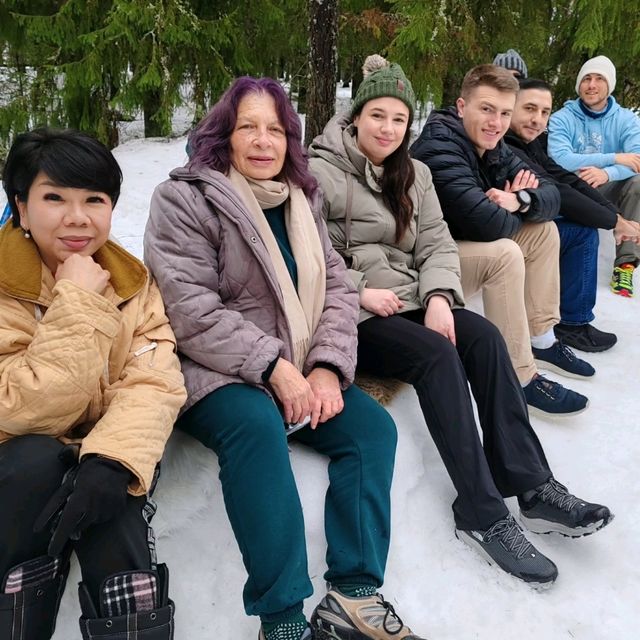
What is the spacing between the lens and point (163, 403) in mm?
1962

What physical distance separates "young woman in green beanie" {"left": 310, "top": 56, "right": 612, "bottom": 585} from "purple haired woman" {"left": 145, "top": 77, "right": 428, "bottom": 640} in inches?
11.8

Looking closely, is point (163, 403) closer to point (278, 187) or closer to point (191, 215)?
point (191, 215)

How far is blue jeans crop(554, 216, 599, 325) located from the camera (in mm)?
4445

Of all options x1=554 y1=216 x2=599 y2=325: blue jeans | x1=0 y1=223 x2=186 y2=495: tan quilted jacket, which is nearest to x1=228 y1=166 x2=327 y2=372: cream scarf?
x1=0 y1=223 x2=186 y2=495: tan quilted jacket

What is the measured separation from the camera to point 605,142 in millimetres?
5426

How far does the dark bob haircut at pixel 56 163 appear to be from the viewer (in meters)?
1.90

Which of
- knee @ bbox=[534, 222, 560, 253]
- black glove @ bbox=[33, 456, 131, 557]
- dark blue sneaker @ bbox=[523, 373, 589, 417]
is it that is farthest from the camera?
knee @ bbox=[534, 222, 560, 253]

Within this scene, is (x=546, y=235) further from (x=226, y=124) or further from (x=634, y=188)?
(x=226, y=124)

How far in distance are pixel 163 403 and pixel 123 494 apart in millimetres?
348

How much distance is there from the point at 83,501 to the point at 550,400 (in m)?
2.77

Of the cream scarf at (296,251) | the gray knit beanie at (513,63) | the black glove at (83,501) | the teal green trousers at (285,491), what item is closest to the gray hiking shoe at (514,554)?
the teal green trousers at (285,491)

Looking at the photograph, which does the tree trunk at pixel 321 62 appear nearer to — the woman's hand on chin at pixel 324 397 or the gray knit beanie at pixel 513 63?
the gray knit beanie at pixel 513 63

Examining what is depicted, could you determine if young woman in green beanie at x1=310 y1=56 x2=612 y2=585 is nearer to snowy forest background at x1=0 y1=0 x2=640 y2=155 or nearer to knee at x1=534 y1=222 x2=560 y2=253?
knee at x1=534 y1=222 x2=560 y2=253

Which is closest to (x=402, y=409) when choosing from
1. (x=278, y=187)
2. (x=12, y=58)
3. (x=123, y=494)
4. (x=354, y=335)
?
(x=354, y=335)
